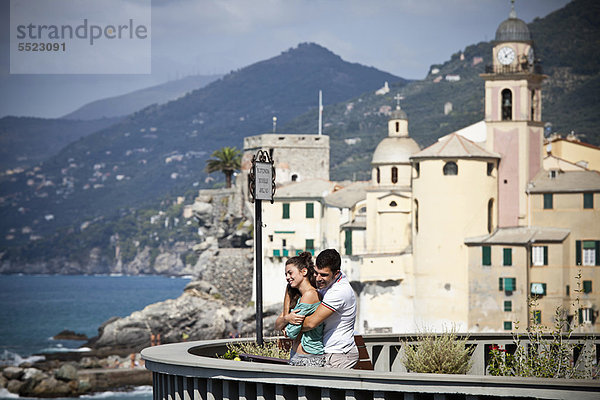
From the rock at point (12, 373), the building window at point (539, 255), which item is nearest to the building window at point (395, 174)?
the building window at point (539, 255)

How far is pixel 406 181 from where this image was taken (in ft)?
195

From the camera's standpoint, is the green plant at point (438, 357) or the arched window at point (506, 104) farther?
the arched window at point (506, 104)

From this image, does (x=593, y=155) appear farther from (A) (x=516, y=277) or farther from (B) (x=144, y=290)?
(B) (x=144, y=290)

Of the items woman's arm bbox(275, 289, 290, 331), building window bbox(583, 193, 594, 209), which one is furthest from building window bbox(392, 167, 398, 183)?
woman's arm bbox(275, 289, 290, 331)

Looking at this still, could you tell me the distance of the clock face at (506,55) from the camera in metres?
54.9

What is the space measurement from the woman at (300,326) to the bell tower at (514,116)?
4161 centimetres

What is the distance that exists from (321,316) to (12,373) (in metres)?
56.0

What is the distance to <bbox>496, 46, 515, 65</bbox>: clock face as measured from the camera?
54.9m

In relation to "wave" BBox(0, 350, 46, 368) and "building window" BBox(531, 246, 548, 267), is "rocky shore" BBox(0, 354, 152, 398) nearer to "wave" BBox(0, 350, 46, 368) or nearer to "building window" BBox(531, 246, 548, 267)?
"wave" BBox(0, 350, 46, 368)

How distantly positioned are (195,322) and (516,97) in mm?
29321

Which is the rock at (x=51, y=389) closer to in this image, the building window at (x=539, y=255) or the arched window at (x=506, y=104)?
the building window at (x=539, y=255)

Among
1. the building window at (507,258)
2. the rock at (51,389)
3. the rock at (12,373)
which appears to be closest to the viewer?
the building window at (507,258)

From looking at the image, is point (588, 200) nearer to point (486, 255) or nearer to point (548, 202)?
point (548, 202)

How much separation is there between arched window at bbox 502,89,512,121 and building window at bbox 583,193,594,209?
18.9ft
